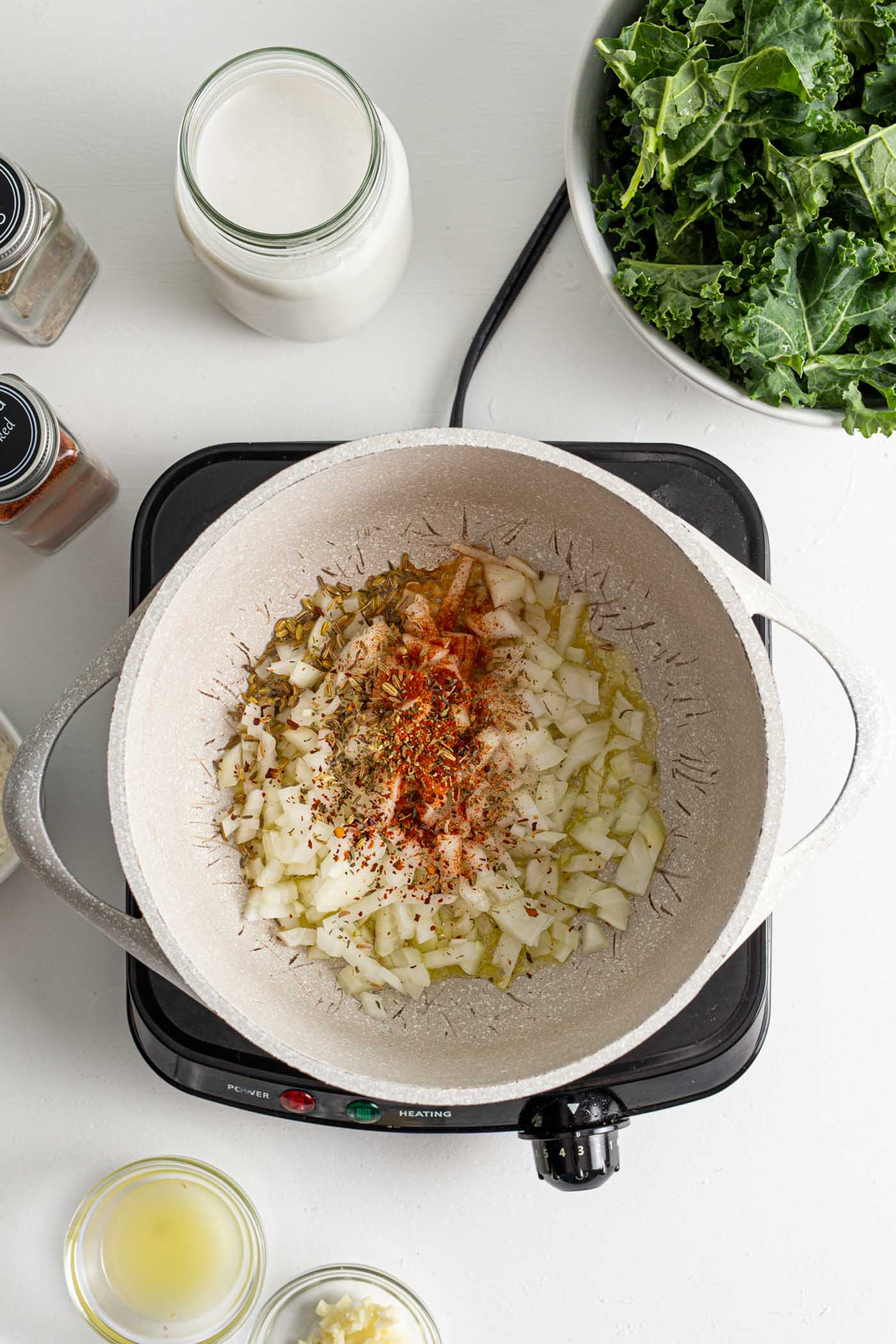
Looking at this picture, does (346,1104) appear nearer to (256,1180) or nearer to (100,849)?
(256,1180)

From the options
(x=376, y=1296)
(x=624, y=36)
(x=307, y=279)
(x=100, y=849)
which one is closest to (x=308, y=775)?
(x=100, y=849)

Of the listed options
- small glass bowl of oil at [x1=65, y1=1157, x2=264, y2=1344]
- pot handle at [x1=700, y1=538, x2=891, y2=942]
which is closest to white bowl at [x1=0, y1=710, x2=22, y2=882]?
small glass bowl of oil at [x1=65, y1=1157, x2=264, y2=1344]

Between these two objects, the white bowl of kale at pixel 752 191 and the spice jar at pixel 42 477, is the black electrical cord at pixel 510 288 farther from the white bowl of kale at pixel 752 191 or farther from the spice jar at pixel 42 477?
the spice jar at pixel 42 477

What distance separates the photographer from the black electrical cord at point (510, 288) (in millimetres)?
930

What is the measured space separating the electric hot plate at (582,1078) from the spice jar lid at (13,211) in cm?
21

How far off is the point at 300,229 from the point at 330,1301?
0.91m

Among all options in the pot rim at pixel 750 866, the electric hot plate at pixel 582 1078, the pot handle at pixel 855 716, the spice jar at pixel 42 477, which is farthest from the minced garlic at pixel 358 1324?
the spice jar at pixel 42 477

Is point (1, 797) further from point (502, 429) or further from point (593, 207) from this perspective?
point (593, 207)

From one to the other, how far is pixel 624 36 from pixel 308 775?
1.93ft

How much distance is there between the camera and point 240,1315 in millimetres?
920

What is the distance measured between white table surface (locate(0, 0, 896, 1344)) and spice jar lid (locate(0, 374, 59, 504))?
12cm

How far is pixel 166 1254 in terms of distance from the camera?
983 mm

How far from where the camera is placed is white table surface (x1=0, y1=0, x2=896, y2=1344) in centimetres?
95

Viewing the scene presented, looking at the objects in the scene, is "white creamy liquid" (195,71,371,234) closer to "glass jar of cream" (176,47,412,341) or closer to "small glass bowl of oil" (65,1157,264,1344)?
"glass jar of cream" (176,47,412,341)
